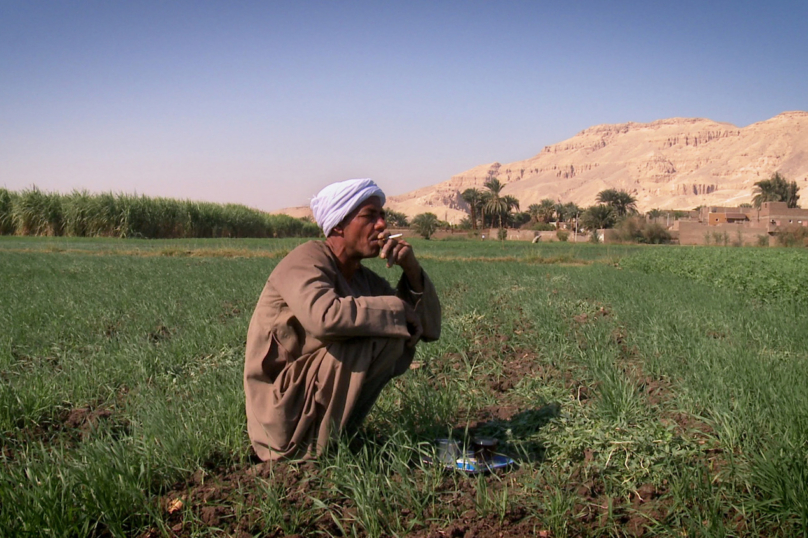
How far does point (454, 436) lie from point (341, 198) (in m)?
1.28

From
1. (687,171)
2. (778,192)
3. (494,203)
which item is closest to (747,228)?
(778,192)

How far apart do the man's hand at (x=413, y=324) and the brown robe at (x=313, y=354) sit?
0.09 metres

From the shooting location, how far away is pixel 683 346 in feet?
15.6

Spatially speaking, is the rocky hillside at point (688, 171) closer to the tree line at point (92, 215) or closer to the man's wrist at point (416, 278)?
the tree line at point (92, 215)

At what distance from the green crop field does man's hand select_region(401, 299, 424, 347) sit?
42 cm

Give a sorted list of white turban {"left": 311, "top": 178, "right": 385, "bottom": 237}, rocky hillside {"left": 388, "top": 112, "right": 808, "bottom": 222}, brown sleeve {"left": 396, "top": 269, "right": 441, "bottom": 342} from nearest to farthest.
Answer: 1. white turban {"left": 311, "top": 178, "right": 385, "bottom": 237}
2. brown sleeve {"left": 396, "top": 269, "right": 441, "bottom": 342}
3. rocky hillside {"left": 388, "top": 112, "right": 808, "bottom": 222}

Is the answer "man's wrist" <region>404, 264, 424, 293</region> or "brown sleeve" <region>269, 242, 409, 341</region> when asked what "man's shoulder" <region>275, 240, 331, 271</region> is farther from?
"man's wrist" <region>404, 264, 424, 293</region>

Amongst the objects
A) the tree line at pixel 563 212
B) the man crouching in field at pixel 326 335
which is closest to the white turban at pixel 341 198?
the man crouching in field at pixel 326 335

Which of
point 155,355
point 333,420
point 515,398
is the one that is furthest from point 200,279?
point 333,420

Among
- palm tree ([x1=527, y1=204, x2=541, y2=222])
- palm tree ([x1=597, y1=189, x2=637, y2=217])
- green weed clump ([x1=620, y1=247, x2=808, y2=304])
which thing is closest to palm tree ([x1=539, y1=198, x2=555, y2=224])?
palm tree ([x1=527, y1=204, x2=541, y2=222])

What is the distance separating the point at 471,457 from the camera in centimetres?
266

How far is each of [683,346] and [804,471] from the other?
268 cm

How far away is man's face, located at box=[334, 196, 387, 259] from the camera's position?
2625mm

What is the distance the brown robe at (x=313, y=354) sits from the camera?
2.39 meters
